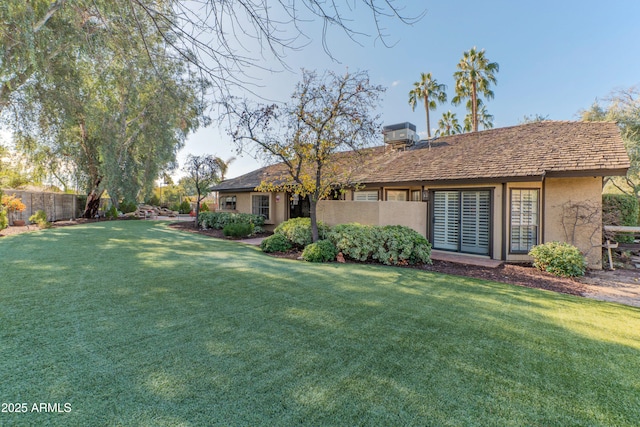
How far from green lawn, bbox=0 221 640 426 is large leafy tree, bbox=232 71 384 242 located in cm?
444

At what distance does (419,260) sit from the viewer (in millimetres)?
7844

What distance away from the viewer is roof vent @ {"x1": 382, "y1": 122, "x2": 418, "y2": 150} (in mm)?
13570

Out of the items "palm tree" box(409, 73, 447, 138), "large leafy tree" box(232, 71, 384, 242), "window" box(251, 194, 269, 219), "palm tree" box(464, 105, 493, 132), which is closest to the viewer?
"large leafy tree" box(232, 71, 384, 242)

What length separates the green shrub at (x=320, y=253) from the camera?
7.86 meters

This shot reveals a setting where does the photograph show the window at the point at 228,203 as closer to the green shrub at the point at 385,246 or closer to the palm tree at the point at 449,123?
the green shrub at the point at 385,246

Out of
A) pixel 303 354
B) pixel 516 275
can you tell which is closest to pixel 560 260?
pixel 516 275

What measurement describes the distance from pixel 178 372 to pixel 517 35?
15359mm

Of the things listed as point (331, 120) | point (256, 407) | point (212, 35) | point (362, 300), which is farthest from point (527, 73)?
point (256, 407)

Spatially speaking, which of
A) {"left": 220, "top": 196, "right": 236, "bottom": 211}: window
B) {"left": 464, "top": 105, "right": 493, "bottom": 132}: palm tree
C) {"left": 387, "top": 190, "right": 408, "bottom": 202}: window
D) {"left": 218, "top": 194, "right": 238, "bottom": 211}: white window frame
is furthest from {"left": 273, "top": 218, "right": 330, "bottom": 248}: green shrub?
{"left": 464, "top": 105, "right": 493, "bottom": 132}: palm tree

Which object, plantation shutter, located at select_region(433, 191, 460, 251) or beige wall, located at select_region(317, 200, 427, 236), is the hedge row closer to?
beige wall, located at select_region(317, 200, 427, 236)

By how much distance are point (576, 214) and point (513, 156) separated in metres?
2.43

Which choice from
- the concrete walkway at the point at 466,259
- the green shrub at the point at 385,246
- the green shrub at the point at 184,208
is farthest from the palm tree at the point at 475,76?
the green shrub at the point at 184,208

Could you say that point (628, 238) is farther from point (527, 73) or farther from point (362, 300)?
point (362, 300)

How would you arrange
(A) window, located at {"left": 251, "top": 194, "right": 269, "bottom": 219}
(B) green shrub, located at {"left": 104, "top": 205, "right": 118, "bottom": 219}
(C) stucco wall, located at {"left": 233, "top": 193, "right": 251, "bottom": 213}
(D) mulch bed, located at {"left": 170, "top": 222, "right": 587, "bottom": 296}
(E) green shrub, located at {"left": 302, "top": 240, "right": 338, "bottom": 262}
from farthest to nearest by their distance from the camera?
(B) green shrub, located at {"left": 104, "top": 205, "right": 118, "bottom": 219} < (C) stucco wall, located at {"left": 233, "top": 193, "right": 251, "bottom": 213} < (A) window, located at {"left": 251, "top": 194, "right": 269, "bottom": 219} < (E) green shrub, located at {"left": 302, "top": 240, "right": 338, "bottom": 262} < (D) mulch bed, located at {"left": 170, "top": 222, "right": 587, "bottom": 296}
